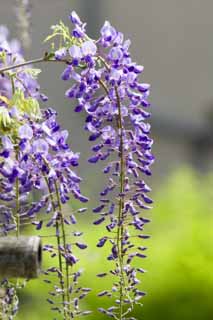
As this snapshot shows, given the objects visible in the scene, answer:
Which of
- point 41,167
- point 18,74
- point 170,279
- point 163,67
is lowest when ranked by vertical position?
point 170,279

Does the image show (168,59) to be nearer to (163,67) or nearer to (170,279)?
(163,67)

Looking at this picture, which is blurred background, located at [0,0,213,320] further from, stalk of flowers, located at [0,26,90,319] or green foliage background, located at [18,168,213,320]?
stalk of flowers, located at [0,26,90,319]

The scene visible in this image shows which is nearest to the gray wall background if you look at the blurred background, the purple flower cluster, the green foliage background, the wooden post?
the blurred background

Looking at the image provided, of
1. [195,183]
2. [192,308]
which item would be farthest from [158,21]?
[192,308]

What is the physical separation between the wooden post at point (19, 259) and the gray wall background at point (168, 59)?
2.43m

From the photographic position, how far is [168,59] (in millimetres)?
3564

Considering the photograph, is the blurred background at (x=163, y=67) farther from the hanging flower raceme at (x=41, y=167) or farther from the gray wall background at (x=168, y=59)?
the hanging flower raceme at (x=41, y=167)

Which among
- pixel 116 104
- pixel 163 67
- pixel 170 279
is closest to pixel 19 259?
pixel 116 104

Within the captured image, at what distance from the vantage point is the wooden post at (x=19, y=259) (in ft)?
3.23

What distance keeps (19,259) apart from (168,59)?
267cm

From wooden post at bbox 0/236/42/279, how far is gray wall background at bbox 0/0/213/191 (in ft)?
7.98

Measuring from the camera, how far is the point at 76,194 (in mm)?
1044

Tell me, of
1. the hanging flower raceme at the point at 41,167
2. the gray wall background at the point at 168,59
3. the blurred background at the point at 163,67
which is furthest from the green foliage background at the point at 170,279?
the gray wall background at the point at 168,59

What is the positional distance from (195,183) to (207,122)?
3.61 feet
